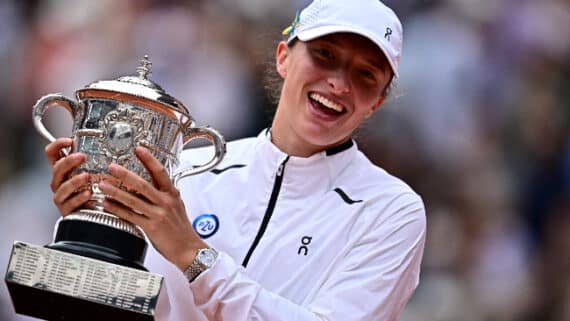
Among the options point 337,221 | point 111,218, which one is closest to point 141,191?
point 111,218

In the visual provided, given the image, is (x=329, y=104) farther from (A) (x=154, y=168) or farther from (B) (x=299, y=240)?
(A) (x=154, y=168)

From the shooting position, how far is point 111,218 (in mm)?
2016

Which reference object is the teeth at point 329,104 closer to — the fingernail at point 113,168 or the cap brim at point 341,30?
the cap brim at point 341,30

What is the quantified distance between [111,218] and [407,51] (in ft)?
10.4

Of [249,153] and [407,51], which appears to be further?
[407,51]

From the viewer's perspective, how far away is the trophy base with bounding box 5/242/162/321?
1.91 m

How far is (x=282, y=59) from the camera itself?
251cm

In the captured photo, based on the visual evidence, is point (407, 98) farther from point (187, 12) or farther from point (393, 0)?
point (187, 12)

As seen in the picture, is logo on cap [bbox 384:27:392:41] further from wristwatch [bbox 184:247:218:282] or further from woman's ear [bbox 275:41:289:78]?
wristwatch [bbox 184:247:218:282]

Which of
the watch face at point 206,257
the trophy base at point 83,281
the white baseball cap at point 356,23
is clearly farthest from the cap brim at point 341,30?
the trophy base at point 83,281

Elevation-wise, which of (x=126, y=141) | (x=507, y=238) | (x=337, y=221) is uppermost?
(x=126, y=141)

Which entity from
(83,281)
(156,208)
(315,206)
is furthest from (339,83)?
(83,281)

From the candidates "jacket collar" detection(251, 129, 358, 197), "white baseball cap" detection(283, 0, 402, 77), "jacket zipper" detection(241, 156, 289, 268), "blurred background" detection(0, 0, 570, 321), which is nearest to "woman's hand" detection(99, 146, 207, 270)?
"jacket zipper" detection(241, 156, 289, 268)

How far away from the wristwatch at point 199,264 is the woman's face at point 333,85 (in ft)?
1.35
